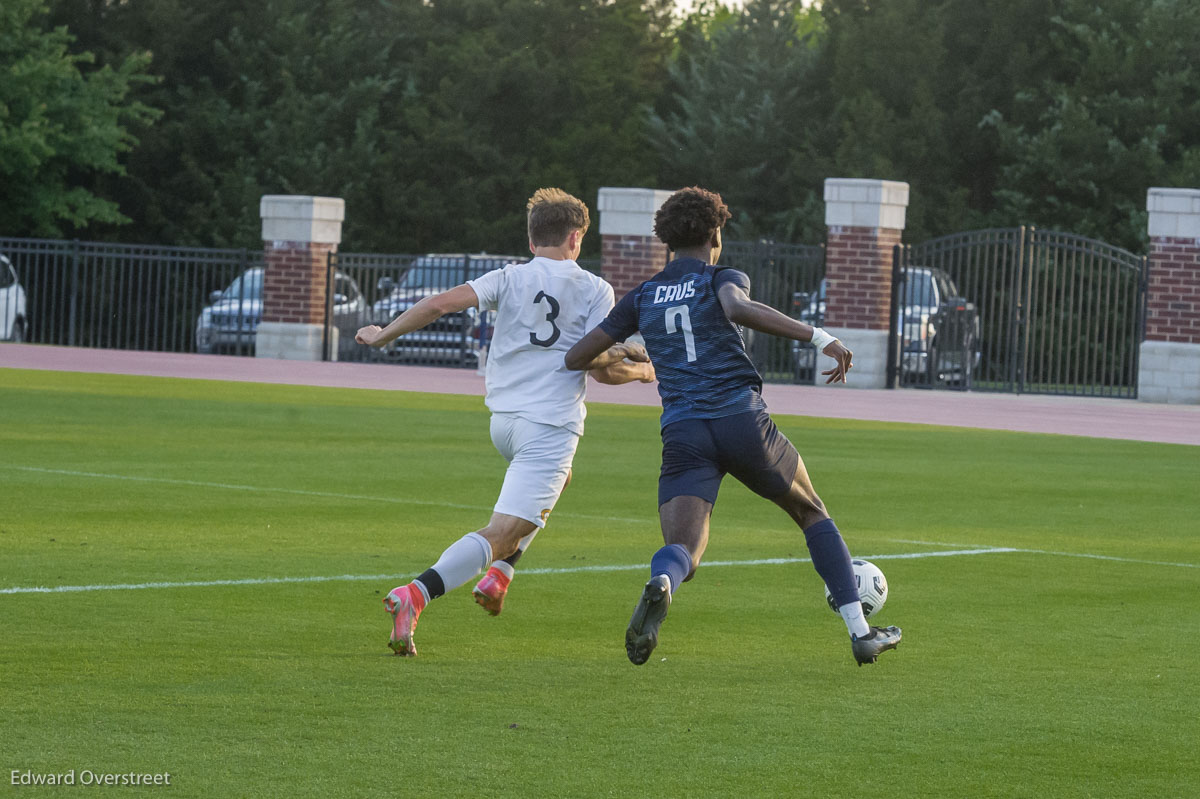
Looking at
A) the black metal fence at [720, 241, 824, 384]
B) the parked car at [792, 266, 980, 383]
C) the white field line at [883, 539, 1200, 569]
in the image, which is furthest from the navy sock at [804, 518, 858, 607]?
Result: the black metal fence at [720, 241, 824, 384]

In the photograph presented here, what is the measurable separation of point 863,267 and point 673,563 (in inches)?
875

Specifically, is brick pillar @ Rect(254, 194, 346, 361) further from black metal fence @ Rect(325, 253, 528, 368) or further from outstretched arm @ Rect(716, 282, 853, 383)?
outstretched arm @ Rect(716, 282, 853, 383)

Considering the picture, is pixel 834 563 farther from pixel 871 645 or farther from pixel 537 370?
pixel 537 370

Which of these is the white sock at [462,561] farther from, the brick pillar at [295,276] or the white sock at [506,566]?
the brick pillar at [295,276]

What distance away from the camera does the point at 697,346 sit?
6816 mm

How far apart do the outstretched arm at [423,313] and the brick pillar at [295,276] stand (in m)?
24.5

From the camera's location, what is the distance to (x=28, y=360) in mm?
28078

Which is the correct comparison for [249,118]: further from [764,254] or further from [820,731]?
[820,731]

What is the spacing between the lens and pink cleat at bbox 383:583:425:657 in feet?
22.6

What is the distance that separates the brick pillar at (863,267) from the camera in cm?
2820

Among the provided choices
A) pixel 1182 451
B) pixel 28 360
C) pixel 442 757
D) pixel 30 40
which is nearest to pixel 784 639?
pixel 442 757

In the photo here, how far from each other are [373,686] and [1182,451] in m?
13.9

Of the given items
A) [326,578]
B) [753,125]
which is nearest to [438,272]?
[753,125]

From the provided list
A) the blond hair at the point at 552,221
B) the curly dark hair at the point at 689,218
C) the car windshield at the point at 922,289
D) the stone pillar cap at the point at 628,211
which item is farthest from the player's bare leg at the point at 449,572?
the stone pillar cap at the point at 628,211
